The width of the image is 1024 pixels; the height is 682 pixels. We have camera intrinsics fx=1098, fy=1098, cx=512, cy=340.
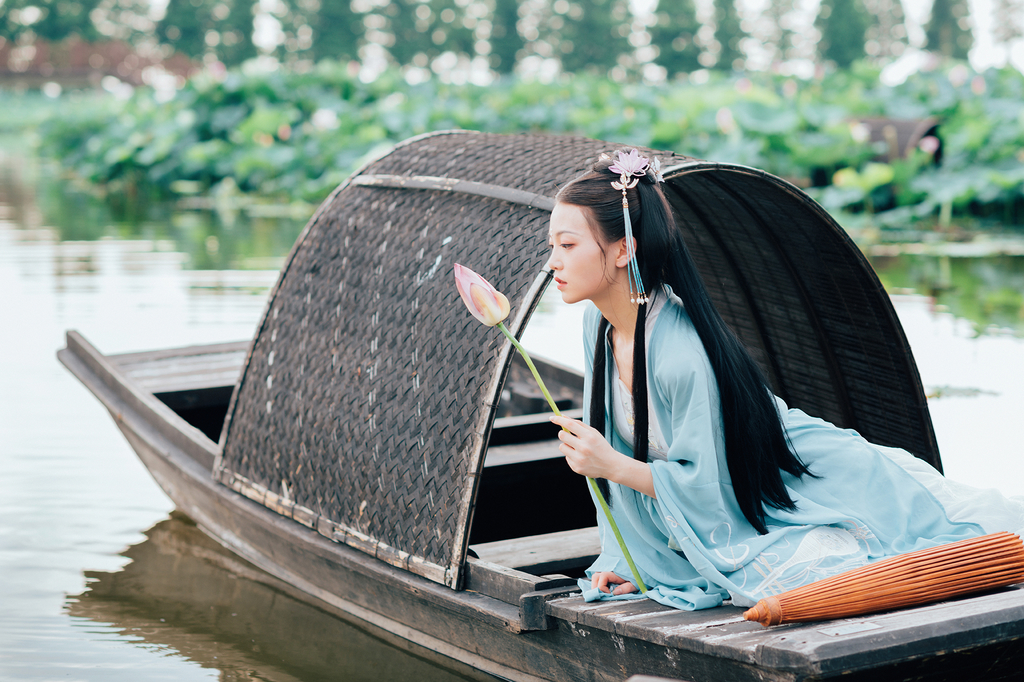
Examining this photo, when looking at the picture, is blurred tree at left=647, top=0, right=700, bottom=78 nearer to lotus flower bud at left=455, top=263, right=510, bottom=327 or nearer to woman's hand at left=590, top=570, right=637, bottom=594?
woman's hand at left=590, top=570, right=637, bottom=594

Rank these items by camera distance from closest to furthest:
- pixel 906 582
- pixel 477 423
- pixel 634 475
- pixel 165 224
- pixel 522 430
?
pixel 906 582 → pixel 634 475 → pixel 477 423 → pixel 522 430 → pixel 165 224

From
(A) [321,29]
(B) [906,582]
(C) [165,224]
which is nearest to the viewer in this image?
(B) [906,582]

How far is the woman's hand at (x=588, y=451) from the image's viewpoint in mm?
2074

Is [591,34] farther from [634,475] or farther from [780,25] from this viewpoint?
[634,475]

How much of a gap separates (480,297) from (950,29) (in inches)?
1334

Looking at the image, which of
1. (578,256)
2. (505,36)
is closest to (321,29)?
(505,36)

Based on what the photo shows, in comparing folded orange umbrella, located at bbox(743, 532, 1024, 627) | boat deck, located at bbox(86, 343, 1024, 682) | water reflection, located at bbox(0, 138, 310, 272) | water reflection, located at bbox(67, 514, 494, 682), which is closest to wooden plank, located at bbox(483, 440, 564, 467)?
water reflection, located at bbox(67, 514, 494, 682)

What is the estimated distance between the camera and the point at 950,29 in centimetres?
3200

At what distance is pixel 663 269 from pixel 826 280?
106 centimetres

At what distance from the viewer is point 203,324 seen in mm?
7137

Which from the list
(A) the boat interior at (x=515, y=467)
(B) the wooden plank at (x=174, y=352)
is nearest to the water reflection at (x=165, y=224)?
(B) the wooden plank at (x=174, y=352)

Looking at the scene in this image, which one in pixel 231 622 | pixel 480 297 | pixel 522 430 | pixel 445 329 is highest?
pixel 480 297

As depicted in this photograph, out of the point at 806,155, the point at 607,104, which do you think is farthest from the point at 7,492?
the point at 607,104

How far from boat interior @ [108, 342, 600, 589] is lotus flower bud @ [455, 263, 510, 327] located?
0.70m
